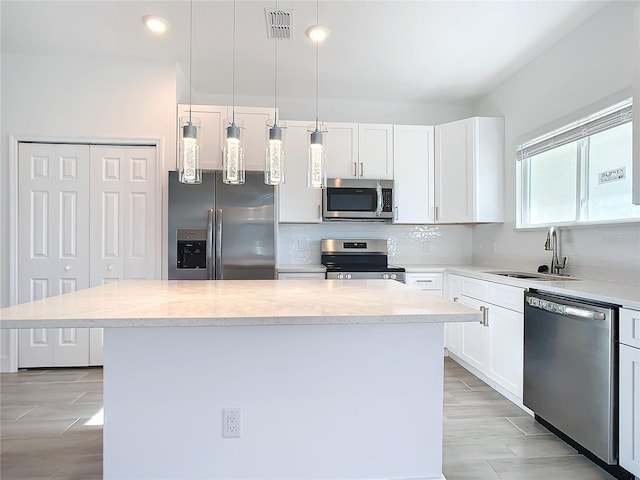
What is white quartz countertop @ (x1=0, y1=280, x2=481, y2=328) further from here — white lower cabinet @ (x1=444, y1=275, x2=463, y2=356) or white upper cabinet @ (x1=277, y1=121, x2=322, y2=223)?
white upper cabinet @ (x1=277, y1=121, x2=322, y2=223)

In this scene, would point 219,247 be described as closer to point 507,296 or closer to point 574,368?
point 507,296

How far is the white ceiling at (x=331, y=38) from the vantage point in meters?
2.50

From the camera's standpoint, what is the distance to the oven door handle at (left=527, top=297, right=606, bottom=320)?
1.87 meters

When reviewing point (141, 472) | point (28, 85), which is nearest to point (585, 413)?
point (141, 472)

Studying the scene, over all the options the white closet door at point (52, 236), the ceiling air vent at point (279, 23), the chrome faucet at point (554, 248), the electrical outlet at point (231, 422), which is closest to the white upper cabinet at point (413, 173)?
the chrome faucet at point (554, 248)

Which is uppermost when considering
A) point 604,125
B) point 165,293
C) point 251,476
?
point 604,125

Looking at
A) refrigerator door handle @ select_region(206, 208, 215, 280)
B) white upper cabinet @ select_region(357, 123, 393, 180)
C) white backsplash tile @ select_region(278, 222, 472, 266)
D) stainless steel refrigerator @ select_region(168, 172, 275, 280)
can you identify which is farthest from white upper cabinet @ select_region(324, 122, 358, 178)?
refrigerator door handle @ select_region(206, 208, 215, 280)

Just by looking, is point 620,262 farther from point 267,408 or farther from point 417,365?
point 267,408

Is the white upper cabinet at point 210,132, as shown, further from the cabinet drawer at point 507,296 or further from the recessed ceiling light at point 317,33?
the cabinet drawer at point 507,296

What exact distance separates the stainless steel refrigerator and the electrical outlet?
1676 mm

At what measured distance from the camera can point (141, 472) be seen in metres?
1.58

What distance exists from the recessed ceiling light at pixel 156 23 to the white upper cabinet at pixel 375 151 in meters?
1.95

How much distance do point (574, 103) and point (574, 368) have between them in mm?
1953

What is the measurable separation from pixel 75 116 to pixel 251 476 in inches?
133
